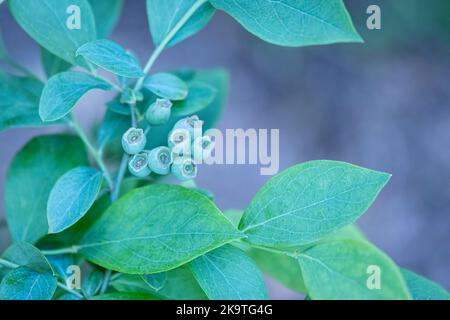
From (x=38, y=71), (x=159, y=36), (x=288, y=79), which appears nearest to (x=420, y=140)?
(x=288, y=79)

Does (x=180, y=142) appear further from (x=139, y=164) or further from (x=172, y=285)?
(x=172, y=285)

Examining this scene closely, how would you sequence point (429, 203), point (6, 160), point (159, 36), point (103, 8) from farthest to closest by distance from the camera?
point (429, 203) < point (6, 160) < point (103, 8) < point (159, 36)

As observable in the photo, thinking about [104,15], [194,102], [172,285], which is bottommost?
[172,285]

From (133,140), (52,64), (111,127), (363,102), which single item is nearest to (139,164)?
(133,140)

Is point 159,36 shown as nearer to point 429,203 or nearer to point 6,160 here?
point 6,160

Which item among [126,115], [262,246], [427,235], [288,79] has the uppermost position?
[288,79]

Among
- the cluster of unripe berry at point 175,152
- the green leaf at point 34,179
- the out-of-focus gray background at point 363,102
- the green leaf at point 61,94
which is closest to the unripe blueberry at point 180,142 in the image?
the cluster of unripe berry at point 175,152

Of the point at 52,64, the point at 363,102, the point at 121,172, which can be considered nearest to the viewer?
the point at 121,172
